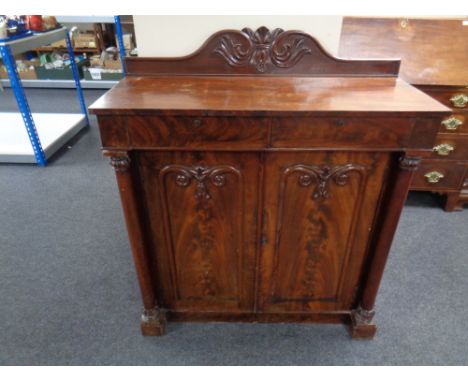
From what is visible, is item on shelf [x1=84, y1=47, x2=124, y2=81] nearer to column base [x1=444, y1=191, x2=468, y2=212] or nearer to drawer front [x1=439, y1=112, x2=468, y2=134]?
drawer front [x1=439, y1=112, x2=468, y2=134]

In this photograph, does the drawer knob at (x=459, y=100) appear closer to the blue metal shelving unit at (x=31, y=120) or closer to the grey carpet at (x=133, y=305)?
the grey carpet at (x=133, y=305)

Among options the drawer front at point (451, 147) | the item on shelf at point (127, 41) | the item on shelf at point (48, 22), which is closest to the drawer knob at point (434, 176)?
the drawer front at point (451, 147)

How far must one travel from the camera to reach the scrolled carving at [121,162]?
39.9 inches

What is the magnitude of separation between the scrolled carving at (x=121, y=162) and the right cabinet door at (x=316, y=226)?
431mm

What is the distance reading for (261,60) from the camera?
3.98 ft

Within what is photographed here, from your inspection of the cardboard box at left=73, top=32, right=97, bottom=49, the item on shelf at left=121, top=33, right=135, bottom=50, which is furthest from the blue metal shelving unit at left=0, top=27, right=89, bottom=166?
the cardboard box at left=73, top=32, right=97, bottom=49

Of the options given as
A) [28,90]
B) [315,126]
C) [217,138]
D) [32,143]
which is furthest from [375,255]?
[28,90]

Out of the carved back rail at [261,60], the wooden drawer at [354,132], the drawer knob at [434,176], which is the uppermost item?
the carved back rail at [261,60]

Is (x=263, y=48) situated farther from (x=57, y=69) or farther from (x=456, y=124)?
(x=57, y=69)

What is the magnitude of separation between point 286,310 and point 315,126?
0.83 meters

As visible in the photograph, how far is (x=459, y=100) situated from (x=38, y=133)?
10.7ft

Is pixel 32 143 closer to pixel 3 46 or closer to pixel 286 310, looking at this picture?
pixel 3 46

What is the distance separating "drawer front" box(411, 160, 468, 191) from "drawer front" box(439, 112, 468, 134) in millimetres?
197

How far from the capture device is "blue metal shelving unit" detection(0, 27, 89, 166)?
8.03 feet
